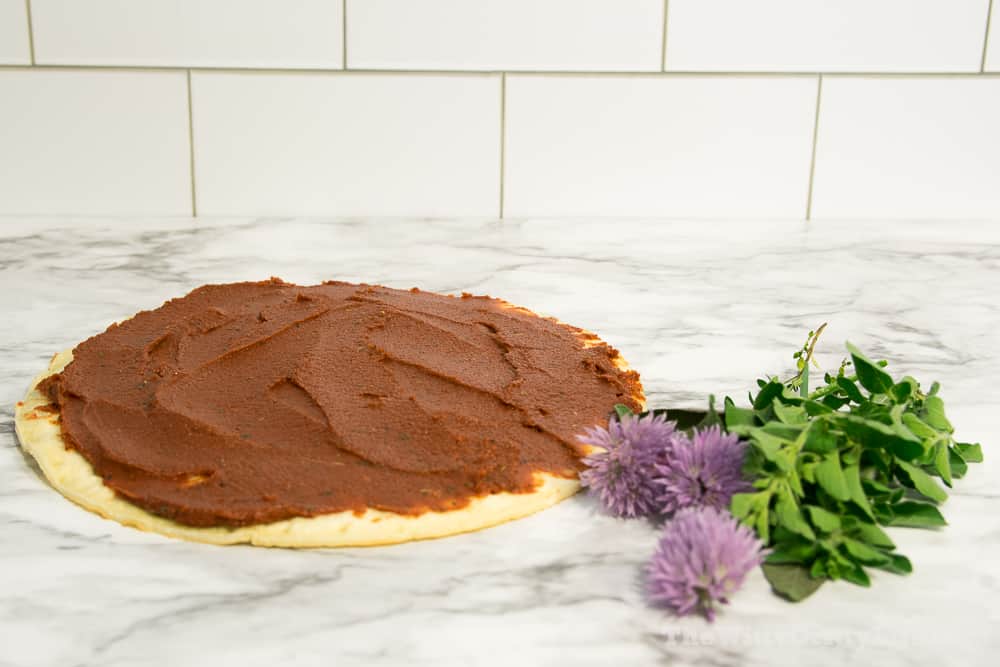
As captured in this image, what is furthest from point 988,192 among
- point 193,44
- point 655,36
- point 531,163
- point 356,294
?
point 193,44

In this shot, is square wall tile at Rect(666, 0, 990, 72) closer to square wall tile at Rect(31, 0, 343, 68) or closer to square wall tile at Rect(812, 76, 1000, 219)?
square wall tile at Rect(812, 76, 1000, 219)

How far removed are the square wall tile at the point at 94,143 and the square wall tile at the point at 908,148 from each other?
1.04 metres

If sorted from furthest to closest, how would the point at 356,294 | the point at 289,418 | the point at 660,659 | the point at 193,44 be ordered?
the point at 193,44 < the point at 356,294 < the point at 289,418 < the point at 660,659

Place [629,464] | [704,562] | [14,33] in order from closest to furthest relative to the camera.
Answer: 1. [704,562]
2. [629,464]
3. [14,33]

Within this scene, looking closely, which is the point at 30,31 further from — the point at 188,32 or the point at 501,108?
the point at 501,108

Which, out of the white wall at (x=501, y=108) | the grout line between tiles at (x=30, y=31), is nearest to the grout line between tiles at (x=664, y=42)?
the white wall at (x=501, y=108)

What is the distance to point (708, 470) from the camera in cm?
61

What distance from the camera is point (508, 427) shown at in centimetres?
74

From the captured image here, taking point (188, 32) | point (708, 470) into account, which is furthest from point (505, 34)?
point (708, 470)

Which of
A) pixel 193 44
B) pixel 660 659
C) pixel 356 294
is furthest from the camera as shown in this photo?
pixel 193 44

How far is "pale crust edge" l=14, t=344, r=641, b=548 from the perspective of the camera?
63cm

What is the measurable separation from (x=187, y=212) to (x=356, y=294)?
77 cm

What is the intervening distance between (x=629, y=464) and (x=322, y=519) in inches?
8.0

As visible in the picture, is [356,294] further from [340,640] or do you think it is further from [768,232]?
[768,232]
